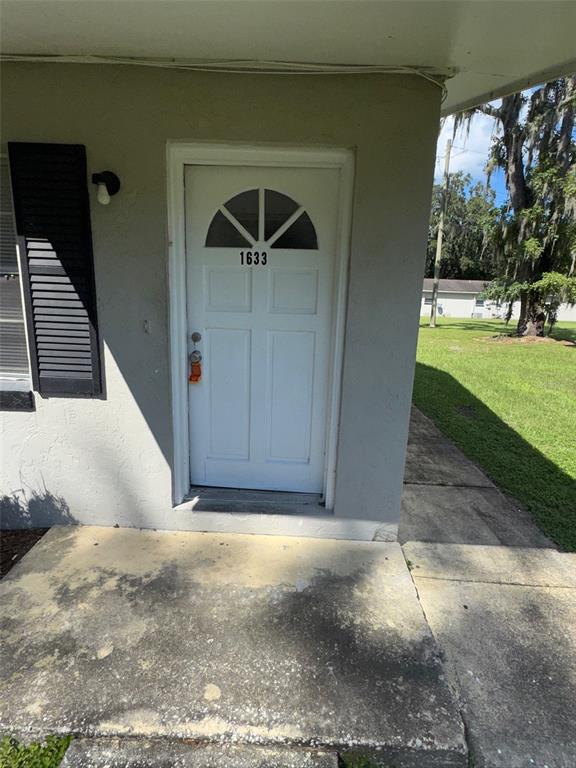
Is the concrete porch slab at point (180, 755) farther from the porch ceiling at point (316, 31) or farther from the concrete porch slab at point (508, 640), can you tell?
the porch ceiling at point (316, 31)

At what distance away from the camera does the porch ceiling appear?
171 centimetres

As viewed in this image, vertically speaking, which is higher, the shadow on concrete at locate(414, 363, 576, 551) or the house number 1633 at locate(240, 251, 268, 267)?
the house number 1633 at locate(240, 251, 268, 267)

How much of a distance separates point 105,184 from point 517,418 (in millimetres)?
5545

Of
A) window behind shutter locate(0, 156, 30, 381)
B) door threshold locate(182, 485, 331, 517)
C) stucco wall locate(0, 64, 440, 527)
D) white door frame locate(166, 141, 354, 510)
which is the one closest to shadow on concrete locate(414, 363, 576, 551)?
stucco wall locate(0, 64, 440, 527)

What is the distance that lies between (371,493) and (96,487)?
5.72 feet

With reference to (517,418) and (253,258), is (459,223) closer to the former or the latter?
(517,418)

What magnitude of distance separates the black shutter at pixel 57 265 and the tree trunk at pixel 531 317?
15.1m

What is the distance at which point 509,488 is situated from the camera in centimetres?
375

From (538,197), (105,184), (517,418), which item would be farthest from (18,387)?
(538,197)

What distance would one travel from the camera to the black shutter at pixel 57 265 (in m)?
2.39

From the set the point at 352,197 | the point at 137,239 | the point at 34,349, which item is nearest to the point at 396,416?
the point at 352,197

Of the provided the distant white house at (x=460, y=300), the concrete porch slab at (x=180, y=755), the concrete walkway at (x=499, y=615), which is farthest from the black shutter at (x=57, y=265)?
the distant white house at (x=460, y=300)

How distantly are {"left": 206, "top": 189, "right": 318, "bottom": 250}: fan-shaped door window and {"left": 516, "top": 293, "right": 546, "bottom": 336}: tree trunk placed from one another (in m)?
14.2

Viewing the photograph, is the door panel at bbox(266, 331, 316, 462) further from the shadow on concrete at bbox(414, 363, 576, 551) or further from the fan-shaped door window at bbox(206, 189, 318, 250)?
the shadow on concrete at bbox(414, 363, 576, 551)
